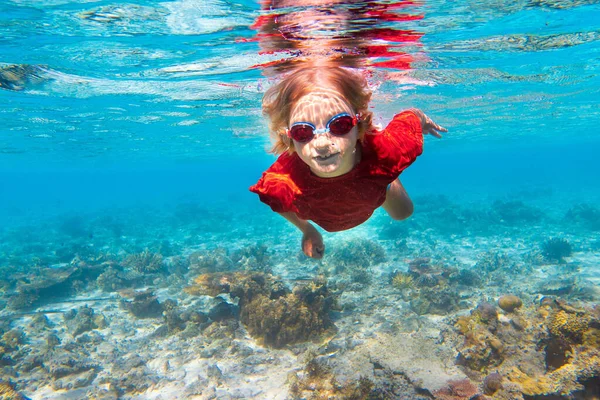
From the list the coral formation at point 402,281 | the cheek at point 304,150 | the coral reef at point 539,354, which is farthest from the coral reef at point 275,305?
the cheek at point 304,150

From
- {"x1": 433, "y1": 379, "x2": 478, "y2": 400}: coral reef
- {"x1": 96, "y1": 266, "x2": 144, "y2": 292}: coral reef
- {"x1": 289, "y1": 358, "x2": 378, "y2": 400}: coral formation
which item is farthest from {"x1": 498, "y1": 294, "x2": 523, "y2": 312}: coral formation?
{"x1": 96, "y1": 266, "x2": 144, "y2": 292}: coral reef

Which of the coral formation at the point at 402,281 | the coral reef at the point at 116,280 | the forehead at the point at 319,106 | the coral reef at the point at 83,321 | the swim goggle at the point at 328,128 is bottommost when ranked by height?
the coral reef at the point at 116,280

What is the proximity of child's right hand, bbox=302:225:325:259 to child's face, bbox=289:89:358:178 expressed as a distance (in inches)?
53.4

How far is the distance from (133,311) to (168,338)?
2556 millimetres

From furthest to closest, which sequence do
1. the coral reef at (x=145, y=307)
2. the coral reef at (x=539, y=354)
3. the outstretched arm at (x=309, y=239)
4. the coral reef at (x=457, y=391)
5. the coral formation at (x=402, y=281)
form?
the coral formation at (x=402, y=281), the coral reef at (x=145, y=307), the coral reef at (x=457, y=391), the coral reef at (x=539, y=354), the outstretched arm at (x=309, y=239)

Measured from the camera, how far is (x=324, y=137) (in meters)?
2.51

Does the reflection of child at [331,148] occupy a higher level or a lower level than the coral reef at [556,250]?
higher

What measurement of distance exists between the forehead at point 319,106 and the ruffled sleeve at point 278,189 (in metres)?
0.57

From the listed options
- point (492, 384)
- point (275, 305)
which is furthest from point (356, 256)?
point (492, 384)

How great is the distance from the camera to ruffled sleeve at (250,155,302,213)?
2855 millimetres

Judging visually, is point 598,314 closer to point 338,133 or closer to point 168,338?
point 338,133

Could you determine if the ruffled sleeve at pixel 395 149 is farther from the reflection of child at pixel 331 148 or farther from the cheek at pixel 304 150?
the cheek at pixel 304 150

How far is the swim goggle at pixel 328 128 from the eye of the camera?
251 centimetres

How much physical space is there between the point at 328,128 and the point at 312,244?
1686 millimetres
